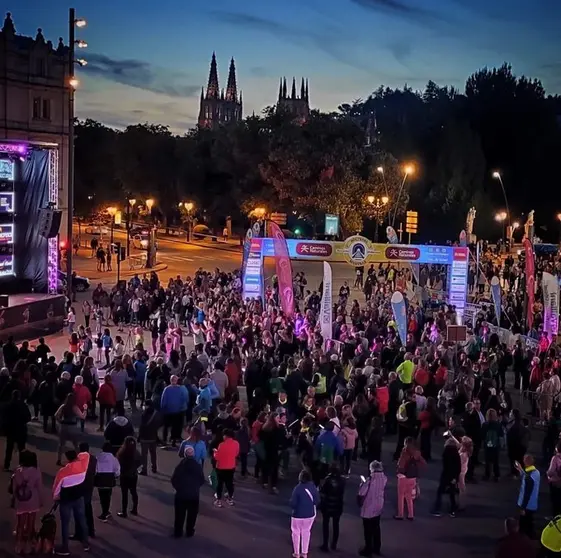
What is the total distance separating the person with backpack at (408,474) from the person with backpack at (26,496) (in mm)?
4812

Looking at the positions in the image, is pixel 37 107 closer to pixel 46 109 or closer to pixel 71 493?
pixel 46 109

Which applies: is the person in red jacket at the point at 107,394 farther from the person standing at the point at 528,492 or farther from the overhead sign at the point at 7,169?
the overhead sign at the point at 7,169

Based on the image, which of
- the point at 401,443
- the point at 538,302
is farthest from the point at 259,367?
the point at 538,302

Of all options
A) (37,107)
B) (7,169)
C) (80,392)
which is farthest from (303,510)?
(37,107)

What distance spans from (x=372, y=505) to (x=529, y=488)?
2.15 metres

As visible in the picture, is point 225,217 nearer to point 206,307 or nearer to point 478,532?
point 206,307

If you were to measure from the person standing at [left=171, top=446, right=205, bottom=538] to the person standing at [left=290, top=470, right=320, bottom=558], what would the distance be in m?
1.39

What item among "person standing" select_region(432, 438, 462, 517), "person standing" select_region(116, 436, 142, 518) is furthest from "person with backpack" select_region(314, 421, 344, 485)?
"person standing" select_region(116, 436, 142, 518)

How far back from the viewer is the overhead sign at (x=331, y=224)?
184 ft

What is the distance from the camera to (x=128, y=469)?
1102cm

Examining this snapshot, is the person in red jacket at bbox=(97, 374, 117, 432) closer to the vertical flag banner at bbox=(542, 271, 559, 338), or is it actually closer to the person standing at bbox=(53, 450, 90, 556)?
the person standing at bbox=(53, 450, 90, 556)

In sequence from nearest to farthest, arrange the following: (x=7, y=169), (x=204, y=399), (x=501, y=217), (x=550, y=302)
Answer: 1. (x=204, y=399)
2. (x=550, y=302)
3. (x=7, y=169)
4. (x=501, y=217)

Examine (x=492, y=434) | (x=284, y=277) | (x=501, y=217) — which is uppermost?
(x=501, y=217)

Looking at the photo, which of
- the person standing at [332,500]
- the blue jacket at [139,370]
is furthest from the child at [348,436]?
the blue jacket at [139,370]
